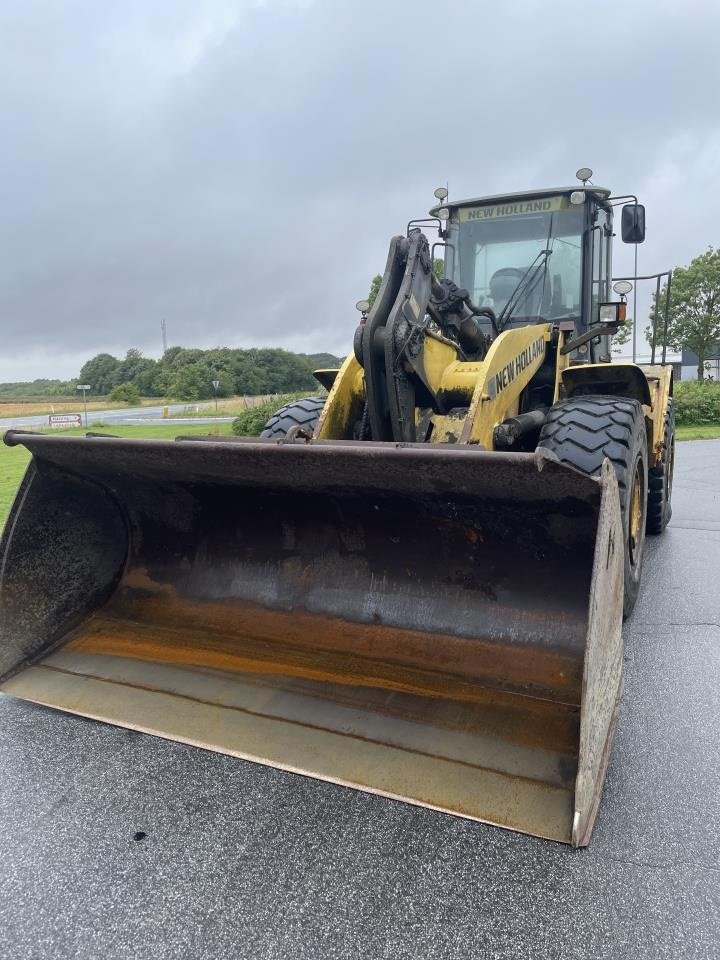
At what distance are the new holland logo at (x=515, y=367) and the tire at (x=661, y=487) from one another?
195cm

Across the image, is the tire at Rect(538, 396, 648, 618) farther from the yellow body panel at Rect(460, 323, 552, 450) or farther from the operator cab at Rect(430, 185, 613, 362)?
the operator cab at Rect(430, 185, 613, 362)

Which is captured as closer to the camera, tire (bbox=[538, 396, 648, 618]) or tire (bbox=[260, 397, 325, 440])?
tire (bbox=[538, 396, 648, 618])

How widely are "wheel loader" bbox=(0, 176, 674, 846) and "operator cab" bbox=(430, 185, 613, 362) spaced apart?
907 mm

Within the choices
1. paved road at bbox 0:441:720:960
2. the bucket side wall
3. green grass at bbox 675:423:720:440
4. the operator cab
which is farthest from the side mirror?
green grass at bbox 675:423:720:440

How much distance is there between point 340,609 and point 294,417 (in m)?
1.86

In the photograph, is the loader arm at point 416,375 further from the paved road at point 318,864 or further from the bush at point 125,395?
the bush at point 125,395

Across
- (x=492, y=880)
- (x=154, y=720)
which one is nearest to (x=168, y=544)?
(x=154, y=720)

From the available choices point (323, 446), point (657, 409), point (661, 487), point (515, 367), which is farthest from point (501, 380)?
point (661, 487)

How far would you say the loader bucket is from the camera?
2285mm

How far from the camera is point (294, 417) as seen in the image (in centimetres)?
474

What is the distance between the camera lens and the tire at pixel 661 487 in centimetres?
589

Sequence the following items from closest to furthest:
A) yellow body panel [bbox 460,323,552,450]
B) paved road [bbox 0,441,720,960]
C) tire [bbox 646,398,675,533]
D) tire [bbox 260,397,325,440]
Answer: paved road [bbox 0,441,720,960] < yellow body panel [bbox 460,323,552,450] < tire [bbox 260,397,325,440] < tire [bbox 646,398,675,533]

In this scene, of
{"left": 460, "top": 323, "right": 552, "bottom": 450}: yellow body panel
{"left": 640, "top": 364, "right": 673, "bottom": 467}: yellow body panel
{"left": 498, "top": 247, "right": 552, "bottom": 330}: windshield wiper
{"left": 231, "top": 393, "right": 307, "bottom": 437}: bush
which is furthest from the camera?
{"left": 231, "top": 393, "right": 307, "bottom": 437}: bush

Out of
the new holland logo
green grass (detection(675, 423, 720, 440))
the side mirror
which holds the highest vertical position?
the side mirror
